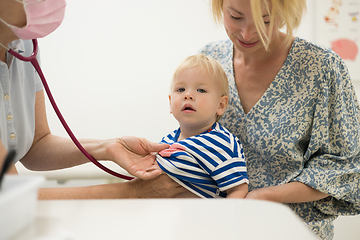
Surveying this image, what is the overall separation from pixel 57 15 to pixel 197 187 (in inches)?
31.2

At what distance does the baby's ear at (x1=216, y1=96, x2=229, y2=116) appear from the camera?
133cm

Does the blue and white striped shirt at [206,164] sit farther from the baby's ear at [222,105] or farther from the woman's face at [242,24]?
the woman's face at [242,24]

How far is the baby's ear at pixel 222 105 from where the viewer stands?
1335 millimetres

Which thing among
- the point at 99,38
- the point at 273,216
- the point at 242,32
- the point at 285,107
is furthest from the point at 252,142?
the point at 99,38

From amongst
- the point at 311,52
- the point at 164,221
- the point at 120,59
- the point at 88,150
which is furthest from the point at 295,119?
the point at 120,59

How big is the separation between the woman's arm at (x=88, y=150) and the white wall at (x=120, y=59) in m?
1.70

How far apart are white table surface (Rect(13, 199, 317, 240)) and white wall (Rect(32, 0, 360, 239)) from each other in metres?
2.51

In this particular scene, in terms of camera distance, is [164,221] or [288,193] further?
[288,193]

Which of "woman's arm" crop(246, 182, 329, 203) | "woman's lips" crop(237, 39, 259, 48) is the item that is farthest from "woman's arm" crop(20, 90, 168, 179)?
"woman's lips" crop(237, 39, 259, 48)

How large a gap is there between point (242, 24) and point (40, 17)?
75cm

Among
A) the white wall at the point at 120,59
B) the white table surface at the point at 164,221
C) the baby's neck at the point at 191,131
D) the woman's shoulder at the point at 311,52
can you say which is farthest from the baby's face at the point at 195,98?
the white wall at the point at 120,59

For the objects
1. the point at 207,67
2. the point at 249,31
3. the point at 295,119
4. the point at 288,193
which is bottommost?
the point at 288,193

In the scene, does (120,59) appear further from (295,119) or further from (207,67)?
(295,119)

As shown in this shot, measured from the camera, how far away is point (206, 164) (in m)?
1.14
